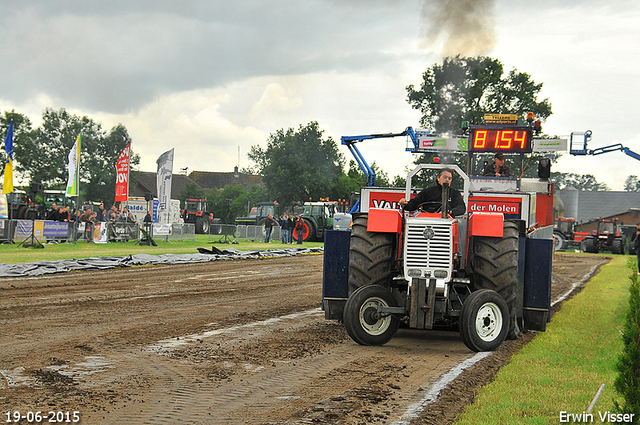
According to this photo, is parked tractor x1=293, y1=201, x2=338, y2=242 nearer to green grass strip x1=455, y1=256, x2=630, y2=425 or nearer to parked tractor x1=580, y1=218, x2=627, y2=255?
parked tractor x1=580, y1=218, x2=627, y2=255

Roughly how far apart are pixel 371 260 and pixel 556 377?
250cm

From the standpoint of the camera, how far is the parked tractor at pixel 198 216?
51.5m

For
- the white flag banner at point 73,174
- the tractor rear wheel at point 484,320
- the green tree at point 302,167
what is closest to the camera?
the tractor rear wheel at point 484,320

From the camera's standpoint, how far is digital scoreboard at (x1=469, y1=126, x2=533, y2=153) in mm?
12344

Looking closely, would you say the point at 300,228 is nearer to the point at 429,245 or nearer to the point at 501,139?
the point at 501,139

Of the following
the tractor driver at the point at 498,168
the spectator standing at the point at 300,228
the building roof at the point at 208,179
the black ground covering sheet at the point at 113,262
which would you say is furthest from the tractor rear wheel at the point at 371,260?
the building roof at the point at 208,179

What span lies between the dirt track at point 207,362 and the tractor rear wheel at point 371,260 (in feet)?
2.58

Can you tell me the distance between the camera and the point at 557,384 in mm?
6023

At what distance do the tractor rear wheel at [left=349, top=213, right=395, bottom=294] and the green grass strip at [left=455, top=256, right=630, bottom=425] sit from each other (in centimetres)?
178

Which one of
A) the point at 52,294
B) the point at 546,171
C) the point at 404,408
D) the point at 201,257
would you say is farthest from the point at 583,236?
the point at 404,408

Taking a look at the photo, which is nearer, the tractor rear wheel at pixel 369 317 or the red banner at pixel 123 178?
the tractor rear wheel at pixel 369 317

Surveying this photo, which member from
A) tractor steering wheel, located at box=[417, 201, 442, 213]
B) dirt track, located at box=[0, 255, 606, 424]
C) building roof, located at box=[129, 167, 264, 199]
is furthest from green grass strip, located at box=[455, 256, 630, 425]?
building roof, located at box=[129, 167, 264, 199]

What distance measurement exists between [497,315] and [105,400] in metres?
4.35

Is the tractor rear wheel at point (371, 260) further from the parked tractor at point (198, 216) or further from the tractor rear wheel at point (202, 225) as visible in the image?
the tractor rear wheel at point (202, 225)
